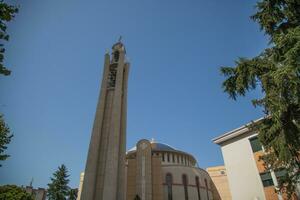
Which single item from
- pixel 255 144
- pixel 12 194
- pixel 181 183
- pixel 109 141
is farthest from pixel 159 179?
pixel 12 194

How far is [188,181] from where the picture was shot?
114ft

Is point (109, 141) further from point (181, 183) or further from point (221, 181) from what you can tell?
point (221, 181)

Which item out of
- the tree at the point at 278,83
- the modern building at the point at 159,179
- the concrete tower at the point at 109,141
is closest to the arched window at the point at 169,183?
the modern building at the point at 159,179

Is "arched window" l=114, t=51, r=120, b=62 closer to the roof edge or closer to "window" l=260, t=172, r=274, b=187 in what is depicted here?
the roof edge

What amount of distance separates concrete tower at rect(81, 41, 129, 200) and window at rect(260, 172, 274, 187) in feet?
47.5

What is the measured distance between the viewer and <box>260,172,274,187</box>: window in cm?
1797

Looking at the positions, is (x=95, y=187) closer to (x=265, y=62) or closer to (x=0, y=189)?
(x=0, y=189)

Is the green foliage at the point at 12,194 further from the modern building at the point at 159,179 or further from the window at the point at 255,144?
the window at the point at 255,144

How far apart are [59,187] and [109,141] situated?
21.4 metres

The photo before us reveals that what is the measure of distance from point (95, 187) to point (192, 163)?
25.6 m

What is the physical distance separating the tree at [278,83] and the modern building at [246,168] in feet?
27.7

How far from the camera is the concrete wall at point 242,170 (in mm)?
18969

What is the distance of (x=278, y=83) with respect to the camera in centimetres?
798

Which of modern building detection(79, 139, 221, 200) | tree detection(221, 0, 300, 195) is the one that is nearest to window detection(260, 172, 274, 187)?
tree detection(221, 0, 300, 195)
